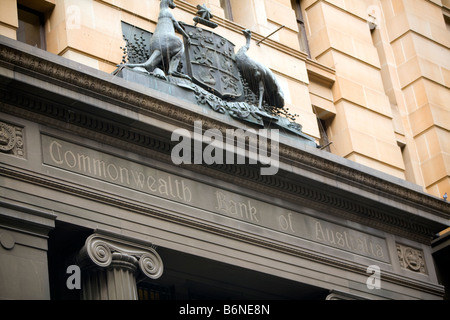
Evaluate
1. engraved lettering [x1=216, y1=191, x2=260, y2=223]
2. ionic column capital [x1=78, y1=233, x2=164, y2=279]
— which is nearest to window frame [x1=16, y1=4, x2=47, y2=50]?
engraved lettering [x1=216, y1=191, x2=260, y2=223]

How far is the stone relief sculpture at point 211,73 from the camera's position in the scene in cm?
1917

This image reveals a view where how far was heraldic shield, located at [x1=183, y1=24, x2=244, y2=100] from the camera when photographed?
20.1 meters

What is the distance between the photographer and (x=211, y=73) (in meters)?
20.3

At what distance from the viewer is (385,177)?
21.8 metres

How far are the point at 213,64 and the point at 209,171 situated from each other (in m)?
2.74

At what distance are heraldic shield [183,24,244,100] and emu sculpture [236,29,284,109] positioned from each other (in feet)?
0.58

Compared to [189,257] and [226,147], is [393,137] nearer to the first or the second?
[226,147]

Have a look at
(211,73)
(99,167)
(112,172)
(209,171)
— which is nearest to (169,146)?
(209,171)

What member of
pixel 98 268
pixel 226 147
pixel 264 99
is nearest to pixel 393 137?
pixel 264 99

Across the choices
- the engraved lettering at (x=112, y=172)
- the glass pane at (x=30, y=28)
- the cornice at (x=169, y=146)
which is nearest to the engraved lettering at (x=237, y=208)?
the cornice at (x=169, y=146)

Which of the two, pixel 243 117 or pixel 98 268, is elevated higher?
pixel 243 117

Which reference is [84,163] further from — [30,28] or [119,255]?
[30,28]

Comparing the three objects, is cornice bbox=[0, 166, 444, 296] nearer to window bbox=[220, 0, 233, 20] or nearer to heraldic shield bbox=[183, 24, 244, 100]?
heraldic shield bbox=[183, 24, 244, 100]

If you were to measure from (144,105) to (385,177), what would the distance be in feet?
21.6
